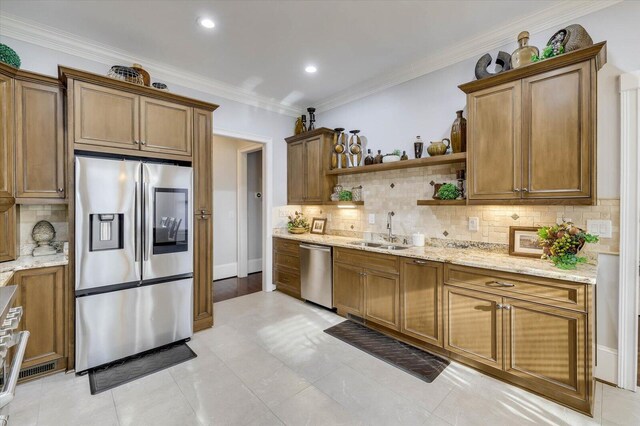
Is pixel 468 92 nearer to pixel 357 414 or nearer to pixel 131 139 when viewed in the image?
pixel 357 414

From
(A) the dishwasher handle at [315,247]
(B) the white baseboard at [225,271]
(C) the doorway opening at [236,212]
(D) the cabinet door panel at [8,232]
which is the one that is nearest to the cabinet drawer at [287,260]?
(A) the dishwasher handle at [315,247]

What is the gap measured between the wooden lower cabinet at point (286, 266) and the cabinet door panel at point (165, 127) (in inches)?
75.8

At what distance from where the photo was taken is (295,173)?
467cm

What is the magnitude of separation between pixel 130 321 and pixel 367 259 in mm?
2348

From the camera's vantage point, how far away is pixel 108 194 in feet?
8.20

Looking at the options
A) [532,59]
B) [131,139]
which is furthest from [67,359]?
[532,59]

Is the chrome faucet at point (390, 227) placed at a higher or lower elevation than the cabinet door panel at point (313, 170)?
lower

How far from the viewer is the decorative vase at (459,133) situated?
2857mm

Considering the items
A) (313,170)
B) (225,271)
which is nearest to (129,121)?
(313,170)

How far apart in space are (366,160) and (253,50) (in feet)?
6.00

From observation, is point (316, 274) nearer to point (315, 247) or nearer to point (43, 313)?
point (315, 247)

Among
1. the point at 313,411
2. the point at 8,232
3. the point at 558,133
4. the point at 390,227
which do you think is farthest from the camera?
the point at 390,227

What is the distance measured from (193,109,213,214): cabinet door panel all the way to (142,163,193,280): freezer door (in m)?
0.21

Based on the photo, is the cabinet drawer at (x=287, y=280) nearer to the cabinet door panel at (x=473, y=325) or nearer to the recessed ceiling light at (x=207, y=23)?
the cabinet door panel at (x=473, y=325)
